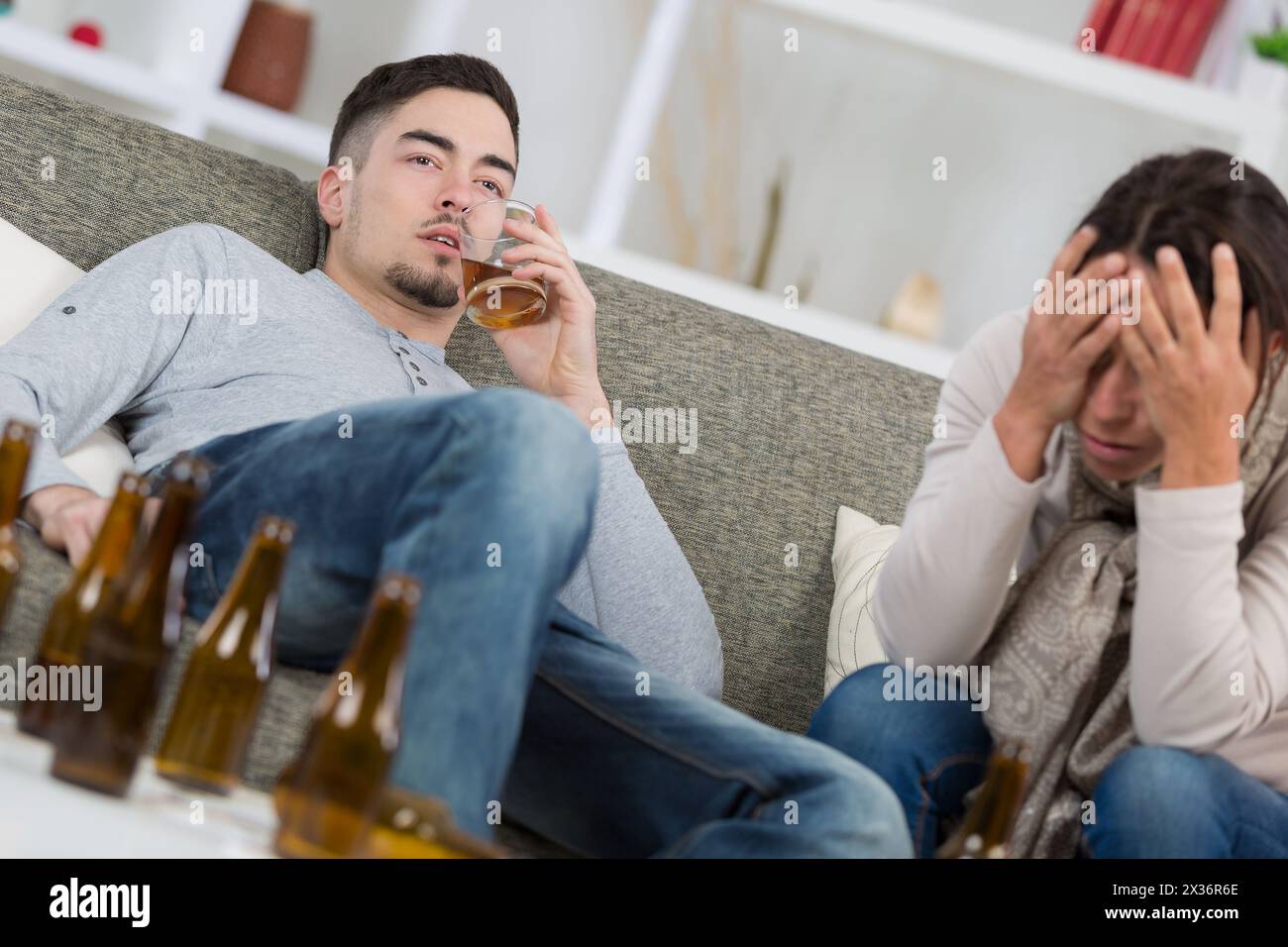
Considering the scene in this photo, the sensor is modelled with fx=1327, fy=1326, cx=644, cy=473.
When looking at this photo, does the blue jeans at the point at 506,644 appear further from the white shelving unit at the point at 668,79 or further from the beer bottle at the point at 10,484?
the white shelving unit at the point at 668,79

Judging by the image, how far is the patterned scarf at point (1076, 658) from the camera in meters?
1.27

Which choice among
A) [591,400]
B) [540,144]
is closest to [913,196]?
[540,144]

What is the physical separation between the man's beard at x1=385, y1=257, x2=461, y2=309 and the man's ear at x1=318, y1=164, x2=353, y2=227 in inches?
6.6

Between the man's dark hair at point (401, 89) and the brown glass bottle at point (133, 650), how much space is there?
1.16 metres

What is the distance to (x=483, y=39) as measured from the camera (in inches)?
111

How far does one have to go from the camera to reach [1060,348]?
118cm

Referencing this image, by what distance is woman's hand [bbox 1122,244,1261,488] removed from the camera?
1134mm

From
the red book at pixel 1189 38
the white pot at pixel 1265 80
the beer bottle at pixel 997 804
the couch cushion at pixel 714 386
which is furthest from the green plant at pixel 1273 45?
the beer bottle at pixel 997 804

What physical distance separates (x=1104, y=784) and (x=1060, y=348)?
0.40 meters

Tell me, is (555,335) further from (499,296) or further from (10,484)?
(10,484)

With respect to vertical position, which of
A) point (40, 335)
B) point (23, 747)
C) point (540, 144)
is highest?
point (540, 144)

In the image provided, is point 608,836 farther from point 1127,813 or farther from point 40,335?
point 40,335
